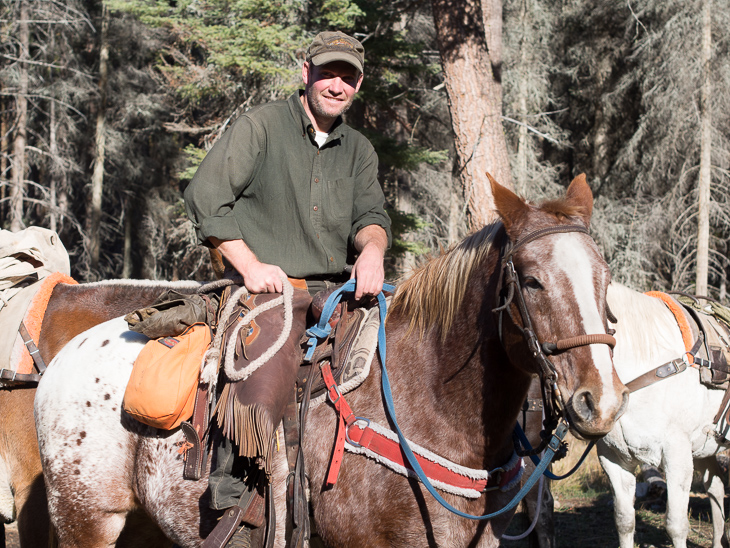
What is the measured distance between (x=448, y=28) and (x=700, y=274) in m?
9.30

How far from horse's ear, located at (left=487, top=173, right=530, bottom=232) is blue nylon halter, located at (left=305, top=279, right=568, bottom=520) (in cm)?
75

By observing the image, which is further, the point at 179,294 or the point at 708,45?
the point at 708,45

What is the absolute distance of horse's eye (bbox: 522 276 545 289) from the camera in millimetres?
2326

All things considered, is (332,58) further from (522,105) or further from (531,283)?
(522,105)

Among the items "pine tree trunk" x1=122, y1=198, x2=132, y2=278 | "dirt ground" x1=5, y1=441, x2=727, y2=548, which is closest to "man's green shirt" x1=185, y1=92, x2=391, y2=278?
"dirt ground" x1=5, y1=441, x2=727, y2=548

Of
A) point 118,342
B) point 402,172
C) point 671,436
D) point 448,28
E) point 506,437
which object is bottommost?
point 671,436

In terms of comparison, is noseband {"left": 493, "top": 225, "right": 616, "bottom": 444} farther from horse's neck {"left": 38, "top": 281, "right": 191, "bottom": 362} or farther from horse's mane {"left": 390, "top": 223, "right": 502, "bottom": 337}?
horse's neck {"left": 38, "top": 281, "right": 191, "bottom": 362}

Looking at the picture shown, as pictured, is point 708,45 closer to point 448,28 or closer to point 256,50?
point 448,28

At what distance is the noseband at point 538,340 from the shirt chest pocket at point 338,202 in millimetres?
938

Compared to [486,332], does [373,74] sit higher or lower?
higher

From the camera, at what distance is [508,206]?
2516 millimetres

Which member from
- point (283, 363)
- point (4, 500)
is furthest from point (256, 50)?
point (283, 363)

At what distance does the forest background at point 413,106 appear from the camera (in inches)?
455

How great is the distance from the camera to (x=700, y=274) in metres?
13.9
